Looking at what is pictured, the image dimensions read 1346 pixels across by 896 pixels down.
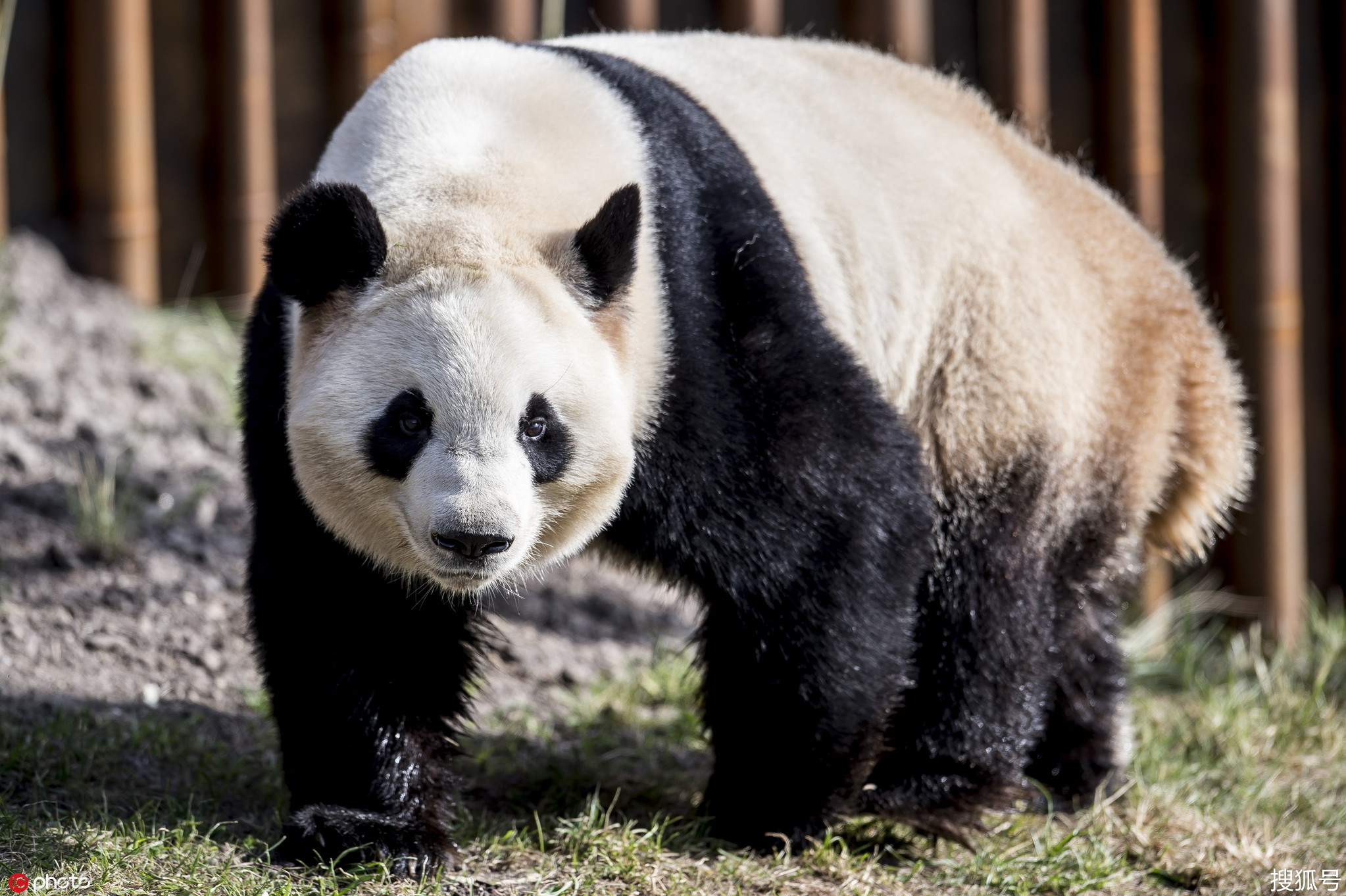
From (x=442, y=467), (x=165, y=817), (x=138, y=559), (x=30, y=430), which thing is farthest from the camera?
(x=30, y=430)

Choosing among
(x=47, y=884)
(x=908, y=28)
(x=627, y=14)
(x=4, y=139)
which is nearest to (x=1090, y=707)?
(x=47, y=884)

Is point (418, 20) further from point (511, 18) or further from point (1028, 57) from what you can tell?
point (1028, 57)

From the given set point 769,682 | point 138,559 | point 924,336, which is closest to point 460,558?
point 769,682

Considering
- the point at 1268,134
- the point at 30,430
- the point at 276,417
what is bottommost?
the point at 30,430

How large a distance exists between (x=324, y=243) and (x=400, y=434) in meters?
0.44

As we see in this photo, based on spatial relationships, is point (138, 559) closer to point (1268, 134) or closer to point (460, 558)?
point (460, 558)

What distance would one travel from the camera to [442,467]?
9.68ft

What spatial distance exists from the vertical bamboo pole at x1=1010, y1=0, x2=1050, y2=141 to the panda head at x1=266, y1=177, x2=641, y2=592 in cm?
373

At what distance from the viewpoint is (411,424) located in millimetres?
3014

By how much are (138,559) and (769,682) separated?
94.7 inches

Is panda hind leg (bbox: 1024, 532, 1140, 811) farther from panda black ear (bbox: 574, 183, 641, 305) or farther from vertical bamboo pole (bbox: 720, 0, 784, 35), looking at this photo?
vertical bamboo pole (bbox: 720, 0, 784, 35)

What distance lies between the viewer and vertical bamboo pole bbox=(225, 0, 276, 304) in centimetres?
614

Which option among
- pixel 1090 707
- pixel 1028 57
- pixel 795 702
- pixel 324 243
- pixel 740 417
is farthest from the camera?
pixel 1028 57

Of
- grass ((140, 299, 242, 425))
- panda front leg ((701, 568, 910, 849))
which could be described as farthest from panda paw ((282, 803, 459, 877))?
grass ((140, 299, 242, 425))
